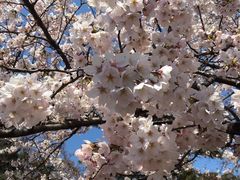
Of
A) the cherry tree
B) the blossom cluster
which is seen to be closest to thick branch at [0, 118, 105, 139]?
the cherry tree

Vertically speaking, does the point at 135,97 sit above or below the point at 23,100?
below

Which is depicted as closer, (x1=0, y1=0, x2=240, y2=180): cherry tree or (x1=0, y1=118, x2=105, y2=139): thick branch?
(x1=0, y1=0, x2=240, y2=180): cherry tree

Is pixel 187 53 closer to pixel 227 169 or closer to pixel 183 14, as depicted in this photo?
pixel 183 14

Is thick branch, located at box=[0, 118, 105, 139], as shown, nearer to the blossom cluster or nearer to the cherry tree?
the cherry tree

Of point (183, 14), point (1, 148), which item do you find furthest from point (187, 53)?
point (1, 148)

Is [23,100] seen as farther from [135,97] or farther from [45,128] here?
[45,128]

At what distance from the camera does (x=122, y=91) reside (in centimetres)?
248

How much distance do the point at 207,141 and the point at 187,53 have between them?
87 cm

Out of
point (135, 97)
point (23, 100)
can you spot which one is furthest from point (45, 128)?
point (135, 97)

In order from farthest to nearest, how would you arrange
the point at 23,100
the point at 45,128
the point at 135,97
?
1. the point at 45,128
2. the point at 23,100
3. the point at 135,97

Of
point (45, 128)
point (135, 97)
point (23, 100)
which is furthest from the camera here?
point (45, 128)

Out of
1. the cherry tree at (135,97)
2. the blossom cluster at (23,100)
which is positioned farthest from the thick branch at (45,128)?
the blossom cluster at (23,100)

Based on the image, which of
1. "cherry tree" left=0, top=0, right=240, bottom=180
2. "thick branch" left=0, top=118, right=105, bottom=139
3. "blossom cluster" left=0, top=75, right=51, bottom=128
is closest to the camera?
"cherry tree" left=0, top=0, right=240, bottom=180

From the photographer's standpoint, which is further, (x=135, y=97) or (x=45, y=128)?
(x=45, y=128)
